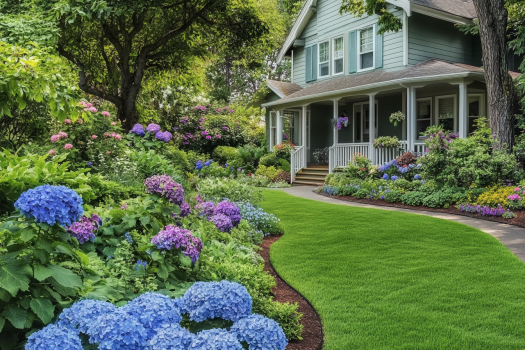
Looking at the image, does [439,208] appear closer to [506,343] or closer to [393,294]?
[393,294]

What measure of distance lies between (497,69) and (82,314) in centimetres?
1082

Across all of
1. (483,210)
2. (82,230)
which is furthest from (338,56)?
(82,230)

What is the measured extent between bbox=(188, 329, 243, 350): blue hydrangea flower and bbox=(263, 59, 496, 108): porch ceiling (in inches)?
463

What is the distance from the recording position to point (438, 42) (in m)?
14.9

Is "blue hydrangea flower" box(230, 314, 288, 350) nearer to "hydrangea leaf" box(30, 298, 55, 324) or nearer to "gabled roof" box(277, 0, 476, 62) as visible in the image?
"hydrangea leaf" box(30, 298, 55, 324)

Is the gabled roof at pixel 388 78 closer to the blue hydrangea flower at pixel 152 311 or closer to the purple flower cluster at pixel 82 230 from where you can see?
the purple flower cluster at pixel 82 230

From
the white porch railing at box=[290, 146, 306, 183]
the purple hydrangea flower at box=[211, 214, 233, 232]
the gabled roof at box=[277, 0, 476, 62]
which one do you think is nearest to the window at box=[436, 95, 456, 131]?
the gabled roof at box=[277, 0, 476, 62]

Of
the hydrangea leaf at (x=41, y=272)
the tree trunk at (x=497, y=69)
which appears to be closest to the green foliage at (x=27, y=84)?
the hydrangea leaf at (x=41, y=272)

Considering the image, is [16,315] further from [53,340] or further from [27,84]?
[27,84]

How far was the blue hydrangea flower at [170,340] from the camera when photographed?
1902mm

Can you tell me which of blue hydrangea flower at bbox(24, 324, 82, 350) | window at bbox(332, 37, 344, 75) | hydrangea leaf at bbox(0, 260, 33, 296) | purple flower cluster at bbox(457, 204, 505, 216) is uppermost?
window at bbox(332, 37, 344, 75)

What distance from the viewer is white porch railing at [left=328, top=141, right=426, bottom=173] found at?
13.2 meters

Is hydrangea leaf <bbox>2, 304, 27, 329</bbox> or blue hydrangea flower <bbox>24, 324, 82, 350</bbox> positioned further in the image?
hydrangea leaf <bbox>2, 304, 27, 329</bbox>

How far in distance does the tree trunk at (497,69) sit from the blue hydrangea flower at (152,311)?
989 centimetres
